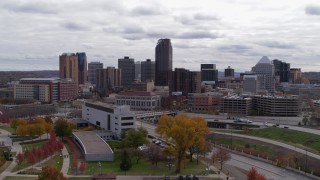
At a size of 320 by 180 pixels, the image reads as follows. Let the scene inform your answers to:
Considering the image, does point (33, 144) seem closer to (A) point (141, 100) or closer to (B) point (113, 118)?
(B) point (113, 118)

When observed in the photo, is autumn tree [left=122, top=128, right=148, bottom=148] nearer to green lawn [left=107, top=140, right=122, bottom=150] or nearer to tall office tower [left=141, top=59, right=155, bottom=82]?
green lawn [left=107, top=140, right=122, bottom=150]

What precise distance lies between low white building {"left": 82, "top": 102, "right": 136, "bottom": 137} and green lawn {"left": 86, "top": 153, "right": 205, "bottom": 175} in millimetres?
16466

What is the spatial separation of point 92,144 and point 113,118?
13.2 m

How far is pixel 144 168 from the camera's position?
143 ft

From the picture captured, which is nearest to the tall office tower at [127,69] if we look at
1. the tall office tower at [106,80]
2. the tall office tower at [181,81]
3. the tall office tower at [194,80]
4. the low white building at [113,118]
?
the tall office tower at [106,80]

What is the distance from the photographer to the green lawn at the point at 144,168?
41406 mm

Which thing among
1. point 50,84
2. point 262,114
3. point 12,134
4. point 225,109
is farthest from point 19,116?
point 262,114

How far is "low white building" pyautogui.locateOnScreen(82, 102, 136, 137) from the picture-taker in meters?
63.9

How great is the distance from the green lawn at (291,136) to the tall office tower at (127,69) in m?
127

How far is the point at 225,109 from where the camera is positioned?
334 feet

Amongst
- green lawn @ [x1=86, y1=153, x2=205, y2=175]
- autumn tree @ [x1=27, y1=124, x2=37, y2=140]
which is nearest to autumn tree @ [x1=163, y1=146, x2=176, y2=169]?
green lawn @ [x1=86, y1=153, x2=205, y2=175]

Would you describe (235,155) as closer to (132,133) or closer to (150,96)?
(132,133)

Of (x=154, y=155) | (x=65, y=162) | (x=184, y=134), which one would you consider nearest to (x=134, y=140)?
(x=154, y=155)

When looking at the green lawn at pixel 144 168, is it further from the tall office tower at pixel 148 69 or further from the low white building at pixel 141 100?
the tall office tower at pixel 148 69
